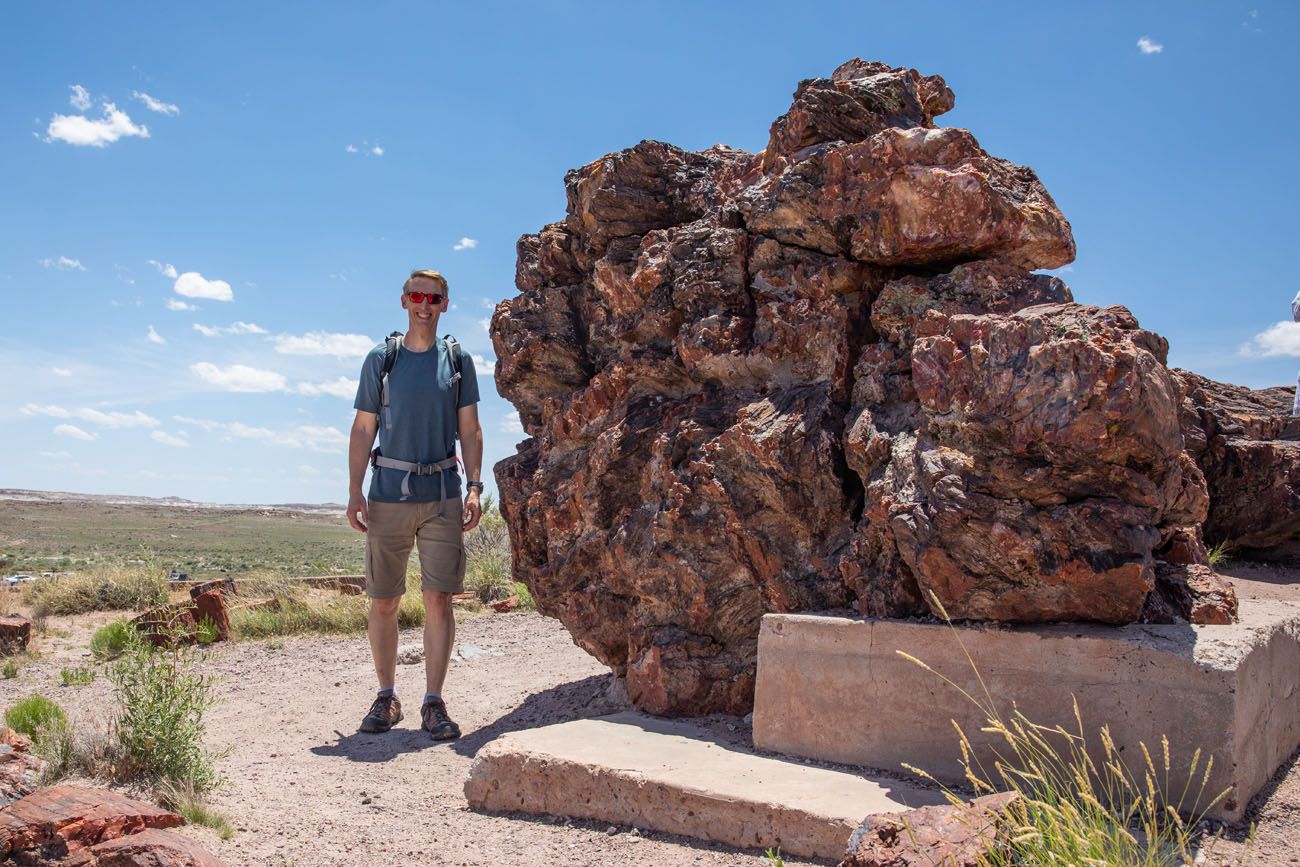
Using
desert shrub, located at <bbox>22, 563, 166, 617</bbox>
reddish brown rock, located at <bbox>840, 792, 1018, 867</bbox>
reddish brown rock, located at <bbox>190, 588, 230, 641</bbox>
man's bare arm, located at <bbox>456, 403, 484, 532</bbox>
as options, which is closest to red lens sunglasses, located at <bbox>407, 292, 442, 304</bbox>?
man's bare arm, located at <bbox>456, 403, 484, 532</bbox>

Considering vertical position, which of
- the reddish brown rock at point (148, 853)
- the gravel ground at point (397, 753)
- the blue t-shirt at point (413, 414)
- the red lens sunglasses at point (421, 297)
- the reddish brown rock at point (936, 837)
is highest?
the red lens sunglasses at point (421, 297)

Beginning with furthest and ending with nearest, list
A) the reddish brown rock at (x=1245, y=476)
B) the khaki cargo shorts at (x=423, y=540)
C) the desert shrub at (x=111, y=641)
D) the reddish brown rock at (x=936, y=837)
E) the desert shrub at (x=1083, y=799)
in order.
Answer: the desert shrub at (x=111, y=641) < the reddish brown rock at (x=1245, y=476) < the khaki cargo shorts at (x=423, y=540) < the reddish brown rock at (x=936, y=837) < the desert shrub at (x=1083, y=799)

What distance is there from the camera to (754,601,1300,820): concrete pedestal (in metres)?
3.26

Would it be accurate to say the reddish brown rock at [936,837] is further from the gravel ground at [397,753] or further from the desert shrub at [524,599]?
the desert shrub at [524,599]

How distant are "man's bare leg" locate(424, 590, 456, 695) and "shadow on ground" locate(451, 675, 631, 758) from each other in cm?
36

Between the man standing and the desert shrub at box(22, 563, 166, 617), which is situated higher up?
the man standing

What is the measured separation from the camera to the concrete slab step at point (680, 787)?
3.36 m

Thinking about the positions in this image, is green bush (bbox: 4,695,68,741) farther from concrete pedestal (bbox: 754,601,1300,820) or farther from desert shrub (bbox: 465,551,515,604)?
desert shrub (bbox: 465,551,515,604)

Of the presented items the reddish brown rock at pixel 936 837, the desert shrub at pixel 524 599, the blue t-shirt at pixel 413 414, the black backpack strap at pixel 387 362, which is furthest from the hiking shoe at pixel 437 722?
the desert shrub at pixel 524 599

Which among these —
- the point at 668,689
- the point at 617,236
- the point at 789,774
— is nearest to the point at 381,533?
the point at 668,689

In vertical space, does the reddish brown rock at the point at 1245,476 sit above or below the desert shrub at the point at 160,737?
above

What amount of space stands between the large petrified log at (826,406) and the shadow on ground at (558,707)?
10.9 inches

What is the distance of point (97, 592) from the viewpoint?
36.8ft

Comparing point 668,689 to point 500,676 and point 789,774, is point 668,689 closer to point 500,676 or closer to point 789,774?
point 789,774
